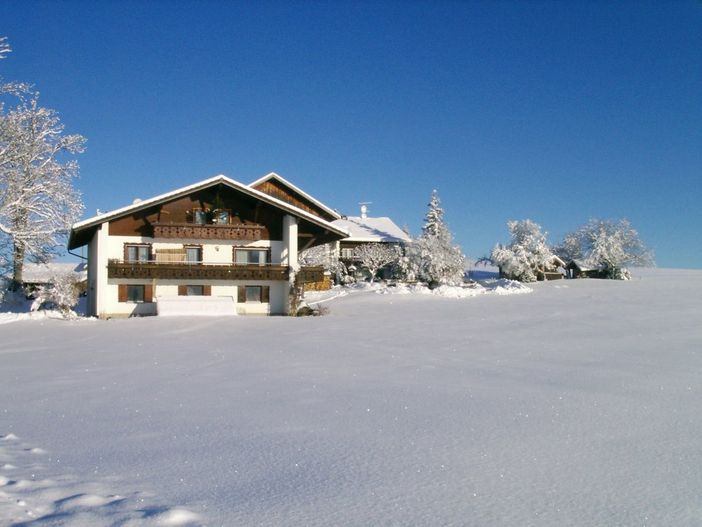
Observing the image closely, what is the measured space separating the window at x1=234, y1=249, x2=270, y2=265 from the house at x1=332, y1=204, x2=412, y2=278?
19.4 m

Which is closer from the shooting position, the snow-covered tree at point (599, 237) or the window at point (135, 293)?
the window at point (135, 293)

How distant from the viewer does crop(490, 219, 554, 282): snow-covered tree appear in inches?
2031

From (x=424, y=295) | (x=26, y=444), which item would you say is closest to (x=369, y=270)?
(x=424, y=295)

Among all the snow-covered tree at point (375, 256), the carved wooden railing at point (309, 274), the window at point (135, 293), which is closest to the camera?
the window at point (135, 293)

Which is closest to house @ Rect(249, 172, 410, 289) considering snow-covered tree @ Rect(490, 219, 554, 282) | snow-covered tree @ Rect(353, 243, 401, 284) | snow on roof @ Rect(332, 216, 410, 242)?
snow on roof @ Rect(332, 216, 410, 242)

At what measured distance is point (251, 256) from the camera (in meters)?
32.4

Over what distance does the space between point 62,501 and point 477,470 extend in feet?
11.2

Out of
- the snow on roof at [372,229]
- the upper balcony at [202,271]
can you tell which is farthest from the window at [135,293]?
the snow on roof at [372,229]

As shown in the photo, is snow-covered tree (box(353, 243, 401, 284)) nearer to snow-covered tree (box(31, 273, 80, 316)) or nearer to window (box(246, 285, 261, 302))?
window (box(246, 285, 261, 302))

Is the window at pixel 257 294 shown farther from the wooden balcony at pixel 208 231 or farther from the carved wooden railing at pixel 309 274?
the wooden balcony at pixel 208 231

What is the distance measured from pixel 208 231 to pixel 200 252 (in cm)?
136

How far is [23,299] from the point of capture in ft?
125

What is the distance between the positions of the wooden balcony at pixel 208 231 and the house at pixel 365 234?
795 inches

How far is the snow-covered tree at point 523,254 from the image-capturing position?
51.6m
